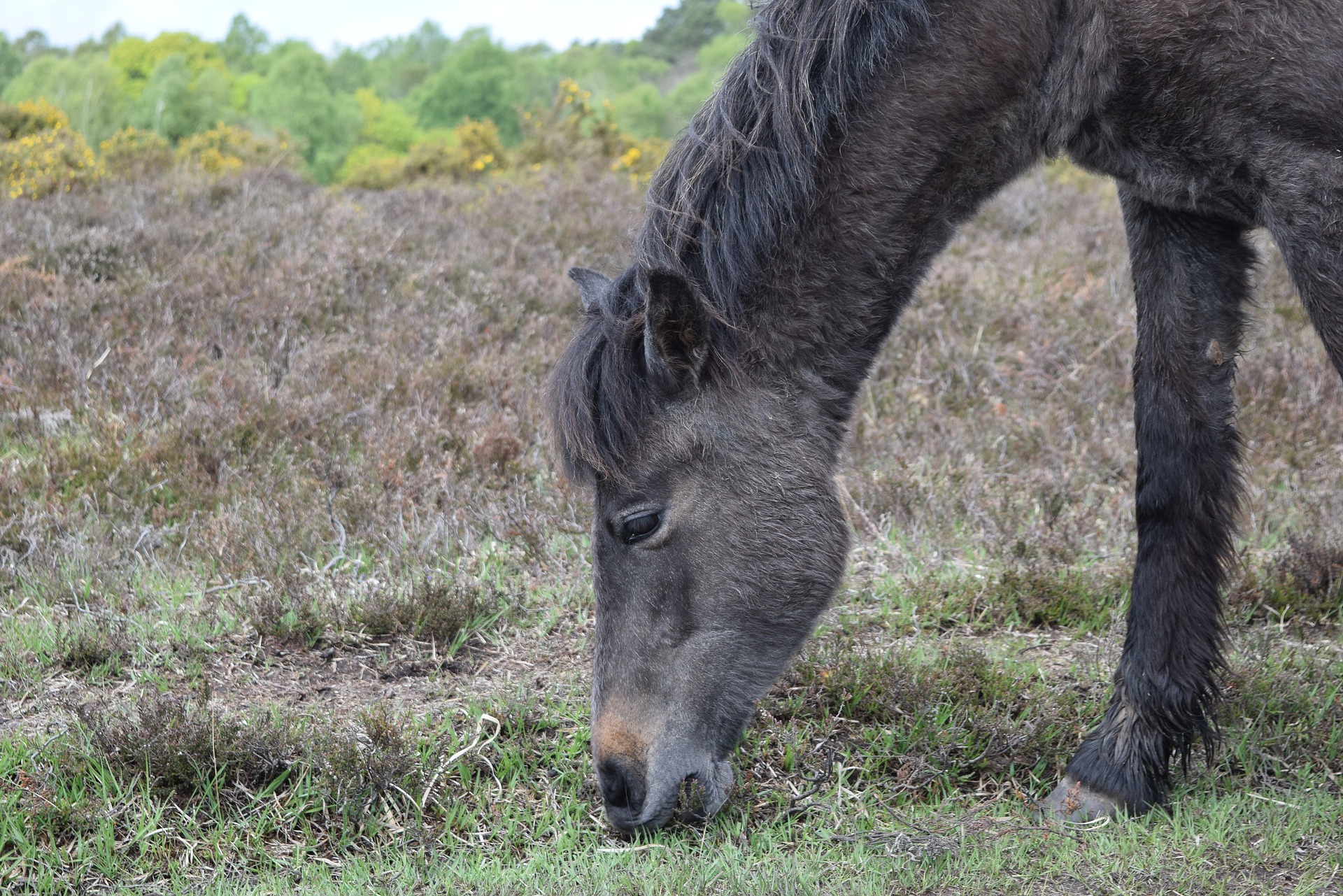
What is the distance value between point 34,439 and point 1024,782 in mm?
4932

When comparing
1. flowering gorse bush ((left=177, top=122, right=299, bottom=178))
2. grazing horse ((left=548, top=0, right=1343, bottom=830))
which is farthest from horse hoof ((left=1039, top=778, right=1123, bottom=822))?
flowering gorse bush ((left=177, top=122, right=299, bottom=178))

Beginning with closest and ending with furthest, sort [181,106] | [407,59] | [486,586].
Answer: [486,586] → [181,106] → [407,59]

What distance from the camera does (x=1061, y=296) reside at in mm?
7664

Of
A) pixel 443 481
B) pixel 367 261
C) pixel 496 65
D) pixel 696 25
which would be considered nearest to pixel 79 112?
pixel 496 65

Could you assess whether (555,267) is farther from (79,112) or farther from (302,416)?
(79,112)

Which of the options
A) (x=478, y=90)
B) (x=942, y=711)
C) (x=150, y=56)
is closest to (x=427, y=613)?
(x=942, y=711)

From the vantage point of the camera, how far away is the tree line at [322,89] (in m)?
19.6

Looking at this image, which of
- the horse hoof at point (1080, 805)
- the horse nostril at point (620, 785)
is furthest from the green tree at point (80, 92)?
the horse hoof at point (1080, 805)

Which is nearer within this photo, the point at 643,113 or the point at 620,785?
the point at 620,785

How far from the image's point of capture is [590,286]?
3.08 meters

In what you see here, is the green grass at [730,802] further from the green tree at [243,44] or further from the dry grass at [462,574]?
the green tree at [243,44]

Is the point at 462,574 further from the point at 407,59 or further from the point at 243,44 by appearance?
the point at 407,59

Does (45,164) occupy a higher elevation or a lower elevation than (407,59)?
lower

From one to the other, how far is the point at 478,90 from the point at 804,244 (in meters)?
26.2
